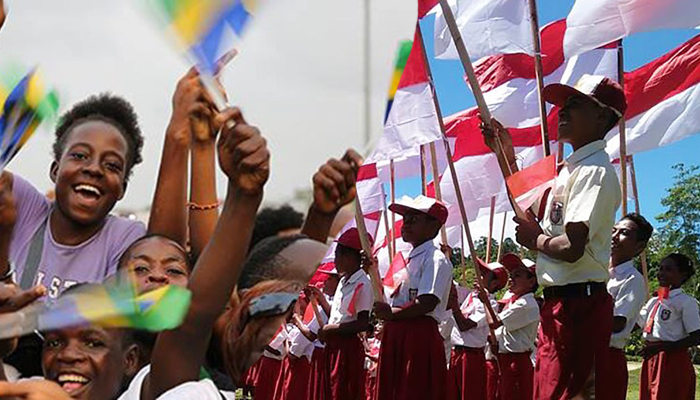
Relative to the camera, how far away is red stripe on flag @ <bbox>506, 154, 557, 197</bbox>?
10.6ft

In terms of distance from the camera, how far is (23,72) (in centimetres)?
112

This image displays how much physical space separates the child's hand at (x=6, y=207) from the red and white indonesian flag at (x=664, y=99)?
5.18 metres

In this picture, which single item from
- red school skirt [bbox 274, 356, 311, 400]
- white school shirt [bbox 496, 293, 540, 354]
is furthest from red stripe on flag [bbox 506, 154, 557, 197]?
red school skirt [bbox 274, 356, 311, 400]

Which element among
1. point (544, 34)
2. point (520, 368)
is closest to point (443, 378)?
point (520, 368)

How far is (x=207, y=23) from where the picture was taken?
39.7 inches

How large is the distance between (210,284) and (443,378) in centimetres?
390

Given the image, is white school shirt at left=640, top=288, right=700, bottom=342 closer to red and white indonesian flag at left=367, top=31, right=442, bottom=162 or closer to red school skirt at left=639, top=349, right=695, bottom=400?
red school skirt at left=639, top=349, right=695, bottom=400

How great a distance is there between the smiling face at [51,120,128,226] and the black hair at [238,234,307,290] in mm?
207

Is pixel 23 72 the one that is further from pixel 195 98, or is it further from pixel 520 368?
pixel 520 368

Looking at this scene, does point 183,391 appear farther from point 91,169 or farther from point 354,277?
point 354,277

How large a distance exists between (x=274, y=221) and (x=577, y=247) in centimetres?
195

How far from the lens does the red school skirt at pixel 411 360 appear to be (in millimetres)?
4848

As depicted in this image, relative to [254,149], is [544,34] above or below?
above

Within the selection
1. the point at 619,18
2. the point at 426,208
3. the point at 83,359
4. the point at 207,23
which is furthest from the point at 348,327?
the point at 207,23
